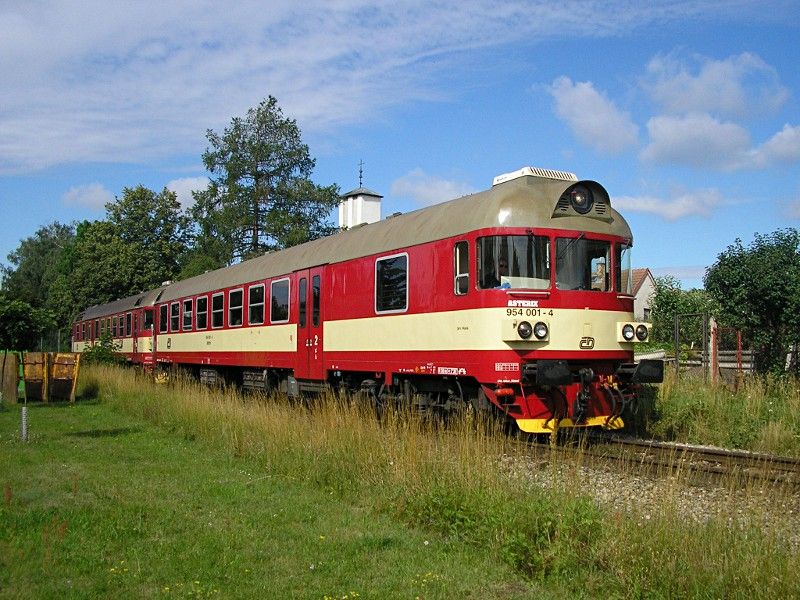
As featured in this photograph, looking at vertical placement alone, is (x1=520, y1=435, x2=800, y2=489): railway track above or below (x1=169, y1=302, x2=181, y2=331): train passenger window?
below

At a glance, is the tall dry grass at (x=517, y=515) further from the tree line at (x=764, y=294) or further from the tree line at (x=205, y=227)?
the tree line at (x=205, y=227)

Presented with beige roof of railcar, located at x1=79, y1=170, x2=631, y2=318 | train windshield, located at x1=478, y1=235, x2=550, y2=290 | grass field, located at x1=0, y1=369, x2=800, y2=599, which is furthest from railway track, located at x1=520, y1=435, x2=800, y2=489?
beige roof of railcar, located at x1=79, y1=170, x2=631, y2=318

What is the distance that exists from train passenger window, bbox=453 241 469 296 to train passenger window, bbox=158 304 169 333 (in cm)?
1730

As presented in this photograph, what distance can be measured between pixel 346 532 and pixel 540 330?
15.4ft

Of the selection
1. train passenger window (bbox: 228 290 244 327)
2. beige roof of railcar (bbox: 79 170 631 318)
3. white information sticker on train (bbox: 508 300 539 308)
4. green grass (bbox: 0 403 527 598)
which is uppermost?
beige roof of railcar (bbox: 79 170 631 318)

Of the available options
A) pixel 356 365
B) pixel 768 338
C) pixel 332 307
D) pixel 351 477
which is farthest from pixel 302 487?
pixel 768 338

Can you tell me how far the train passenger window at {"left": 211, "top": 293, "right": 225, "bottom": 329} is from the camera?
66.8 feet

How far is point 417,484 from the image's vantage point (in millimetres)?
6875

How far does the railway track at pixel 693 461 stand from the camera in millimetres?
7609

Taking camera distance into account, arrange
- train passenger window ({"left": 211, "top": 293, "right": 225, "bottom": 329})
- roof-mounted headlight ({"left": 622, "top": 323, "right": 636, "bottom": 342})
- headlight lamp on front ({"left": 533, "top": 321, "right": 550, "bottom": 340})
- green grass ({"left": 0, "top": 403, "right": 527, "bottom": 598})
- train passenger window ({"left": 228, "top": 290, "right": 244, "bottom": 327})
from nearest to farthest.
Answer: green grass ({"left": 0, "top": 403, "right": 527, "bottom": 598}) < headlight lamp on front ({"left": 533, "top": 321, "right": 550, "bottom": 340}) < roof-mounted headlight ({"left": 622, "top": 323, "right": 636, "bottom": 342}) < train passenger window ({"left": 228, "top": 290, "right": 244, "bottom": 327}) < train passenger window ({"left": 211, "top": 293, "right": 225, "bottom": 329})

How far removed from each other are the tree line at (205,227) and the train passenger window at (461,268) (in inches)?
936

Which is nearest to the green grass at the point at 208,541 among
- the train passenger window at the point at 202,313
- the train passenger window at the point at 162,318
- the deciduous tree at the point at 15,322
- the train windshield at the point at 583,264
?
the train windshield at the point at 583,264

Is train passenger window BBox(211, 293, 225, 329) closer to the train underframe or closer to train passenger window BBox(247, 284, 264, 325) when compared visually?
train passenger window BBox(247, 284, 264, 325)

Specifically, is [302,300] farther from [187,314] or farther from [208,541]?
[208,541]
